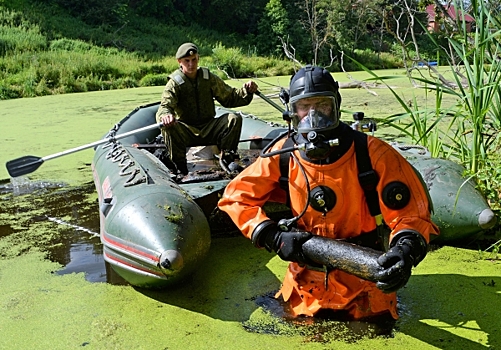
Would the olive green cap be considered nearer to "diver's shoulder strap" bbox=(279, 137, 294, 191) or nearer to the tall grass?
the tall grass

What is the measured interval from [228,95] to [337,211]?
228cm

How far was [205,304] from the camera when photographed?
2365 mm

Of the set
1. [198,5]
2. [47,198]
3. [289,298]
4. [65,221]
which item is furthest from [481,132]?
[198,5]

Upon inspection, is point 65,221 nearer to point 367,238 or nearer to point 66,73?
point 367,238

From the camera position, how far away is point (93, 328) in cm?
221

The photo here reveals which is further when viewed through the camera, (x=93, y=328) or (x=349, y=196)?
(x=93, y=328)

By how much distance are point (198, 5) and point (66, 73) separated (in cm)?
1459

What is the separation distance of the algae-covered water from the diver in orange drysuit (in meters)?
0.15

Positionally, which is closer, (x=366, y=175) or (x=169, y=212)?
(x=366, y=175)

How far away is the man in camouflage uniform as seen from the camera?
3.75 meters

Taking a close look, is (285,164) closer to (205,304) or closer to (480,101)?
(205,304)

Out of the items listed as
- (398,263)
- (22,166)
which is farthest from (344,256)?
(22,166)

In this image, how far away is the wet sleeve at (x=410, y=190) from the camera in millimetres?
1774

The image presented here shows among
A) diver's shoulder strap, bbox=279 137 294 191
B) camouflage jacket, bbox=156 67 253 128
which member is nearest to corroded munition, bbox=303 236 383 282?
diver's shoulder strap, bbox=279 137 294 191
